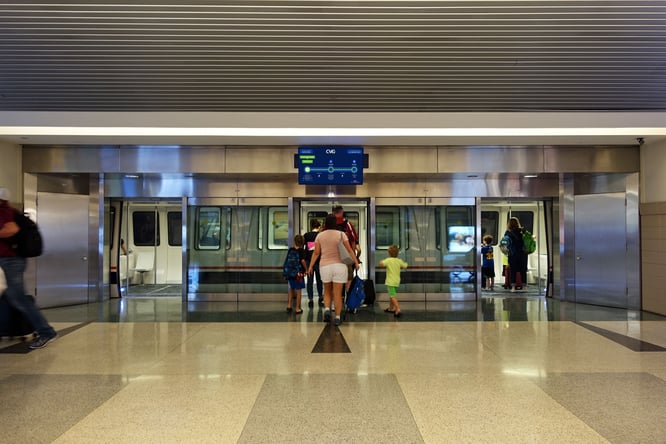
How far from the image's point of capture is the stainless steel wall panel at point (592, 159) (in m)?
9.32

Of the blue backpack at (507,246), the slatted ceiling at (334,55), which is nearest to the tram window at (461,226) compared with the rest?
the blue backpack at (507,246)

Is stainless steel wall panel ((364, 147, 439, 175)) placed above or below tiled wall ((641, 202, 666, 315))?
above

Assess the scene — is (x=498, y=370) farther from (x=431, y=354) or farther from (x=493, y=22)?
(x=493, y=22)

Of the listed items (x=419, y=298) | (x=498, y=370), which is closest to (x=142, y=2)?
(x=498, y=370)

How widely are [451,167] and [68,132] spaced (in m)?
6.92

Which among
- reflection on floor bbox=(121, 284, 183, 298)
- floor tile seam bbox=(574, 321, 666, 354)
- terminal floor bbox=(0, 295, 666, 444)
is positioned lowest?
reflection on floor bbox=(121, 284, 183, 298)

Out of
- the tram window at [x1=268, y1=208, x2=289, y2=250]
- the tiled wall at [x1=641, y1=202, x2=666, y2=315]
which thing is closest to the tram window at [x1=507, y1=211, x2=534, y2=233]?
the tiled wall at [x1=641, y1=202, x2=666, y2=315]

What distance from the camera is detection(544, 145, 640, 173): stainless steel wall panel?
9.32 m

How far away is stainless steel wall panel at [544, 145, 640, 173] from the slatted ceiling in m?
1.30

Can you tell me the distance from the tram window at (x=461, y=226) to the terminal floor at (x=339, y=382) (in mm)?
3204

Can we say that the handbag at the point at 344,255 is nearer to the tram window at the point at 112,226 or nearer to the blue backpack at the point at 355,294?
the blue backpack at the point at 355,294

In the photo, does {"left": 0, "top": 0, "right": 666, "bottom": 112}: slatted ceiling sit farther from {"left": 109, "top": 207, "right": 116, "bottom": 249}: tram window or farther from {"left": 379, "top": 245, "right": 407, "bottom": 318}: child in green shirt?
{"left": 109, "top": 207, "right": 116, "bottom": 249}: tram window

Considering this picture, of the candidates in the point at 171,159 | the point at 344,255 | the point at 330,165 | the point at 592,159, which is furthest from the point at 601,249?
the point at 171,159

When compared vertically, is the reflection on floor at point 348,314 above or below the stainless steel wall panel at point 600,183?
below
